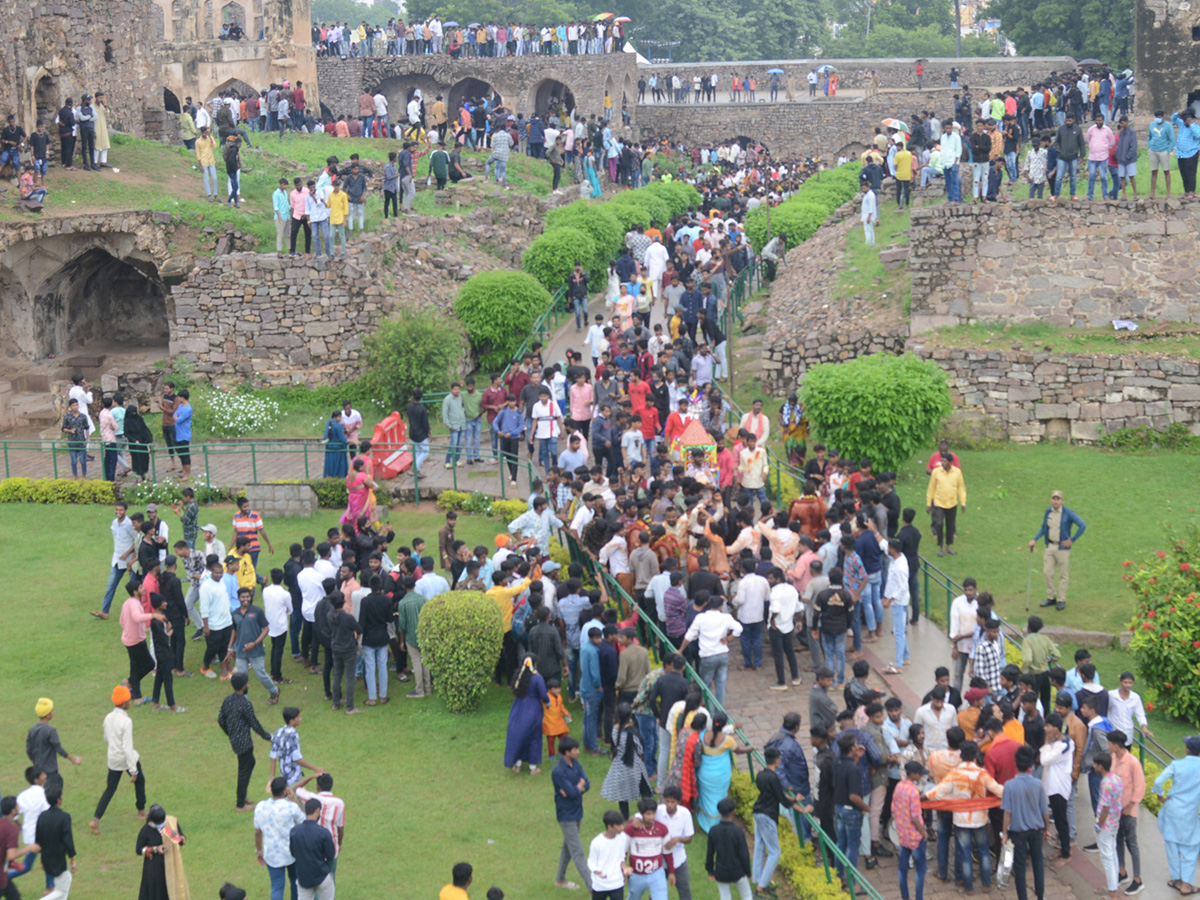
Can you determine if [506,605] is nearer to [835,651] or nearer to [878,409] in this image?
[835,651]

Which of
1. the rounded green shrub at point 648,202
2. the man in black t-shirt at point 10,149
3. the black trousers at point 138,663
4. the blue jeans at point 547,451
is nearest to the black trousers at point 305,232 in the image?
the man in black t-shirt at point 10,149

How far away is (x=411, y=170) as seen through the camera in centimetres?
2934

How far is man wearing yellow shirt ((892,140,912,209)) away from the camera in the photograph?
30266 mm

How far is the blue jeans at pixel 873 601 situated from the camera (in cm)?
1411

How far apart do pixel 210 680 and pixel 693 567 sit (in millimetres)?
5237

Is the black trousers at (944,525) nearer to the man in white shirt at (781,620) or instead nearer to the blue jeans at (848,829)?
the man in white shirt at (781,620)

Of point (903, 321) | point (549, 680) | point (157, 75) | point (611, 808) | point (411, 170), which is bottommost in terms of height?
point (611, 808)

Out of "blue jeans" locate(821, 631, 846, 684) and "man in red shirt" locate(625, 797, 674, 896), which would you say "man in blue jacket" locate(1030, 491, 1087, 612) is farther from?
"man in red shirt" locate(625, 797, 674, 896)

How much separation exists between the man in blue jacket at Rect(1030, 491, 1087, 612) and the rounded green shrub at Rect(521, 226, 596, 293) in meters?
13.3

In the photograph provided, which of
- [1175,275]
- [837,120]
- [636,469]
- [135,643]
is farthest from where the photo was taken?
[837,120]

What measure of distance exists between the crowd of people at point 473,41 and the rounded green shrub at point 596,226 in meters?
22.8

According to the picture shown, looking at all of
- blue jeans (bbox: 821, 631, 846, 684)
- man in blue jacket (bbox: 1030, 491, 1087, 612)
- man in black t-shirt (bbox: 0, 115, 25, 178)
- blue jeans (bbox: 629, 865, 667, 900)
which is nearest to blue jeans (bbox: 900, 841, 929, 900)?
blue jeans (bbox: 629, 865, 667, 900)

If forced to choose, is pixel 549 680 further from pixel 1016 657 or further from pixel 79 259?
pixel 79 259

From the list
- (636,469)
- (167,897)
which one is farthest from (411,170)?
(167,897)
